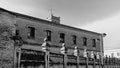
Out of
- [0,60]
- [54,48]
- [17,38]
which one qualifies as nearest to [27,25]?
[54,48]

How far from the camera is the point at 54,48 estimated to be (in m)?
24.8

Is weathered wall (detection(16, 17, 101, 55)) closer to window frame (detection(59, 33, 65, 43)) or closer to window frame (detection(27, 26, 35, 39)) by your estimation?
window frame (detection(27, 26, 35, 39))

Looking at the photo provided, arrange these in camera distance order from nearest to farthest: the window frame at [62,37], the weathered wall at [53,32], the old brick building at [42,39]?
1. the old brick building at [42,39]
2. the weathered wall at [53,32]
3. the window frame at [62,37]

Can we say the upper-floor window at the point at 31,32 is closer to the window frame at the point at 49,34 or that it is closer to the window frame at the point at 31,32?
the window frame at the point at 31,32

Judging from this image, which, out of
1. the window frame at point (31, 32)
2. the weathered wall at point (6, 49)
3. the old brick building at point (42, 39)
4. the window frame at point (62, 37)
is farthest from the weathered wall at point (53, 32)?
the weathered wall at point (6, 49)

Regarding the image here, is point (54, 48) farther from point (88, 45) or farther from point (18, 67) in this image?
point (18, 67)

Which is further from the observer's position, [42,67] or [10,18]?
[42,67]

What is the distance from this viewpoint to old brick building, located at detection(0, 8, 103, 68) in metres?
12.9

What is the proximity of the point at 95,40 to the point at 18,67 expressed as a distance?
74.5 feet

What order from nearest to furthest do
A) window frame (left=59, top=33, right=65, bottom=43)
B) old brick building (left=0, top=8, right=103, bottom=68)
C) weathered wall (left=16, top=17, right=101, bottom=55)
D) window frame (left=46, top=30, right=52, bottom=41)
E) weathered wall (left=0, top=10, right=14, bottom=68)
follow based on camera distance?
1. weathered wall (left=0, top=10, right=14, bottom=68)
2. old brick building (left=0, top=8, right=103, bottom=68)
3. weathered wall (left=16, top=17, right=101, bottom=55)
4. window frame (left=46, top=30, right=52, bottom=41)
5. window frame (left=59, top=33, right=65, bottom=43)

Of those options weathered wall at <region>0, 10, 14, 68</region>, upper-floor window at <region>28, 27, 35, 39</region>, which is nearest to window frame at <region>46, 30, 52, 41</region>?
upper-floor window at <region>28, 27, 35, 39</region>

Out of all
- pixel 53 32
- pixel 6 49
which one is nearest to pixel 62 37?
pixel 53 32

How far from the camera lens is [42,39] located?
77.8 ft

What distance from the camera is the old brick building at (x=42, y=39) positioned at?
1287 centimetres
